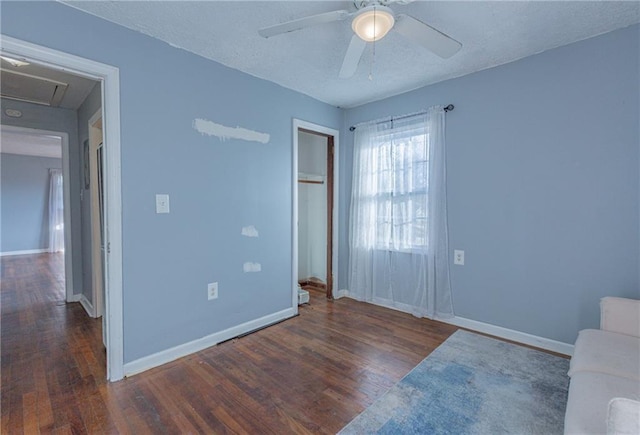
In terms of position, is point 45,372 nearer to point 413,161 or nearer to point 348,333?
point 348,333

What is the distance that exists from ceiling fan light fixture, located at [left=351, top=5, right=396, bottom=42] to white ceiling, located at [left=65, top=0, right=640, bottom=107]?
0.31 metres

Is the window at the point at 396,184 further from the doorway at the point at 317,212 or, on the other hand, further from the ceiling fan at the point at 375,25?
the ceiling fan at the point at 375,25

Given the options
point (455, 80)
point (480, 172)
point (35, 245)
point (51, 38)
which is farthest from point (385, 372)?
point (35, 245)

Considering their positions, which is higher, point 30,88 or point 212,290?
point 30,88

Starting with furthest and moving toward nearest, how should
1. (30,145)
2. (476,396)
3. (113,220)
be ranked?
(30,145) < (113,220) < (476,396)

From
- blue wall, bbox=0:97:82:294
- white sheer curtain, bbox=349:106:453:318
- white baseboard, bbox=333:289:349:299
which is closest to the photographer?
white sheer curtain, bbox=349:106:453:318

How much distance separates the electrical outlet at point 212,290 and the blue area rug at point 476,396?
1530mm

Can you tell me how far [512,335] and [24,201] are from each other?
10.1 m

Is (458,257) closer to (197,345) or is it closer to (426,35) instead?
(426,35)

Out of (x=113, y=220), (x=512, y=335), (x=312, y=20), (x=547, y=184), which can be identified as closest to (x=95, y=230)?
(x=113, y=220)

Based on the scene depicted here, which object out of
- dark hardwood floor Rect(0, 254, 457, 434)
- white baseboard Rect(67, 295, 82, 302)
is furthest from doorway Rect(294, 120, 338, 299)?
white baseboard Rect(67, 295, 82, 302)

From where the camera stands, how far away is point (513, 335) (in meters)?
2.59

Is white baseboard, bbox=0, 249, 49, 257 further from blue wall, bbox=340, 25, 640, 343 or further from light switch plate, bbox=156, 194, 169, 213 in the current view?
blue wall, bbox=340, 25, 640, 343

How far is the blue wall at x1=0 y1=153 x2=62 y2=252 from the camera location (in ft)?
22.5
